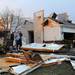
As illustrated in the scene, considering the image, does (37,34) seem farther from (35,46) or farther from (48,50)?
(48,50)

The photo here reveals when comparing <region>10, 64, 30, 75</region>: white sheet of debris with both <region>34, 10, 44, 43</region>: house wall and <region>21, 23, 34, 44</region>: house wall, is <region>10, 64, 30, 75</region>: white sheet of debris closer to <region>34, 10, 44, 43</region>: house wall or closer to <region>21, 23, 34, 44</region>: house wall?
<region>34, 10, 44, 43</region>: house wall

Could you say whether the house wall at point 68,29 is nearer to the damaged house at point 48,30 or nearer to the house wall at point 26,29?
the damaged house at point 48,30

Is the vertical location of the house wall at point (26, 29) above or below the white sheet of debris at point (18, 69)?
above

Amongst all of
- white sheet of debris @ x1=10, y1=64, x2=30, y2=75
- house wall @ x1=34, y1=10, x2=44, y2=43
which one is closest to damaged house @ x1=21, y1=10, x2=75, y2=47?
house wall @ x1=34, y1=10, x2=44, y2=43

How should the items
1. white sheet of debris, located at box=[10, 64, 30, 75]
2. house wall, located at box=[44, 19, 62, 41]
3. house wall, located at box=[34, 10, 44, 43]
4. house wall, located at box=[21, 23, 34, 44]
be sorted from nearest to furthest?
white sheet of debris, located at box=[10, 64, 30, 75]
house wall, located at box=[44, 19, 62, 41]
house wall, located at box=[34, 10, 44, 43]
house wall, located at box=[21, 23, 34, 44]

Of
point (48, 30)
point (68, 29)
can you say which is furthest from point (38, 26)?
point (68, 29)

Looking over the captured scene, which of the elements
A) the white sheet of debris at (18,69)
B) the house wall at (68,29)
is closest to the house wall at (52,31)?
the house wall at (68,29)

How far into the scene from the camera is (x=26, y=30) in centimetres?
2881

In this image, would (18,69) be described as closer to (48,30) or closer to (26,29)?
(48,30)

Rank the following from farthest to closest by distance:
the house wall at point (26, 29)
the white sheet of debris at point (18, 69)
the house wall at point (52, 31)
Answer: the house wall at point (26, 29)
the house wall at point (52, 31)
the white sheet of debris at point (18, 69)

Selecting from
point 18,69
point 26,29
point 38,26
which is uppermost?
point 38,26

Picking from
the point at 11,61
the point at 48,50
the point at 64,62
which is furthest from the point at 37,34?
the point at 64,62

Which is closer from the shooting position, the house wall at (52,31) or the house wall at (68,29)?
the house wall at (52,31)

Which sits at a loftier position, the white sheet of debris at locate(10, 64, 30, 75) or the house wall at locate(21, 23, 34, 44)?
the house wall at locate(21, 23, 34, 44)
